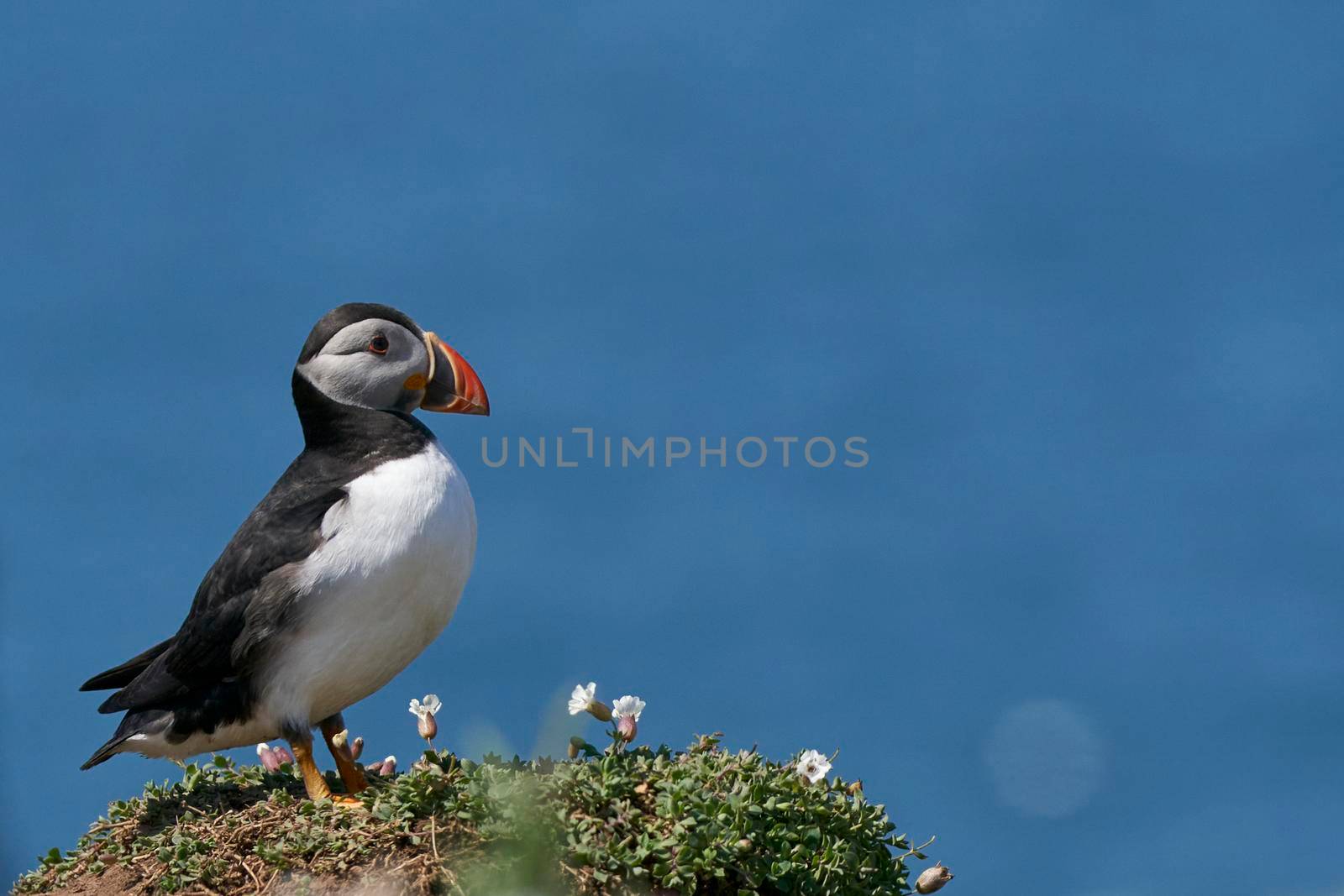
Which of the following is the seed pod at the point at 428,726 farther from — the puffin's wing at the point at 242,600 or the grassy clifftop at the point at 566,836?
the puffin's wing at the point at 242,600

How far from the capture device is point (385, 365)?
7.09 metres

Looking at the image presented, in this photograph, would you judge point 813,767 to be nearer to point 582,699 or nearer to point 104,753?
point 582,699

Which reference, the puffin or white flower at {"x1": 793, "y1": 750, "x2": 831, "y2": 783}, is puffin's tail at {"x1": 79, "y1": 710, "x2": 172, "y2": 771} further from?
white flower at {"x1": 793, "y1": 750, "x2": 831, "y2": 783}

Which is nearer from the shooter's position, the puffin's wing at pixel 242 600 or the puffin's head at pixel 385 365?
the puffin's wing at pixel 242 600

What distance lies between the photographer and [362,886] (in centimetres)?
551

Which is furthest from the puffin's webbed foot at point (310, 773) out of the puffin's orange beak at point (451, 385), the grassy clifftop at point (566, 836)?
the puffin's orange beak at point (451, 385)

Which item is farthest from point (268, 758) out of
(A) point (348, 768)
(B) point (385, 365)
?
(B) point (385, 365)

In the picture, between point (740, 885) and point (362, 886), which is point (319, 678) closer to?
Answer: point (362, 886)

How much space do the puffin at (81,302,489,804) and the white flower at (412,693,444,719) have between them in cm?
39

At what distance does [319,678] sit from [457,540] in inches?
35.1

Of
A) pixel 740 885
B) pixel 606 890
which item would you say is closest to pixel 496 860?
pixel 606 890

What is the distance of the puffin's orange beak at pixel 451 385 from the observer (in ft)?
23.7

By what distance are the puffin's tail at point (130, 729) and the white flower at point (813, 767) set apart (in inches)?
117

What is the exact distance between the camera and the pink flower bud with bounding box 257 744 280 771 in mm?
7023
